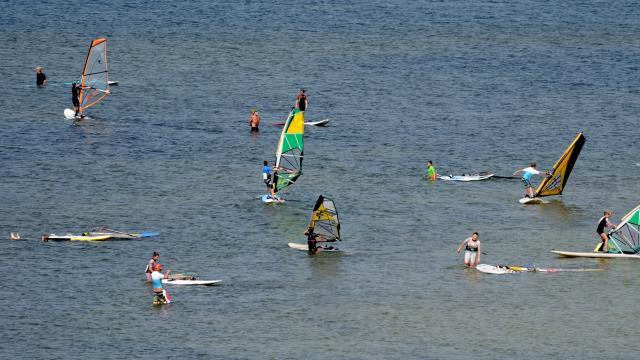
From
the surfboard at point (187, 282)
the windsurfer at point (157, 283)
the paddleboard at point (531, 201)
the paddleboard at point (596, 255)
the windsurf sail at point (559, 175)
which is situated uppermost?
the windsurf sail at point (559, 175)

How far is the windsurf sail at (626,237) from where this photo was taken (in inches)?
2849

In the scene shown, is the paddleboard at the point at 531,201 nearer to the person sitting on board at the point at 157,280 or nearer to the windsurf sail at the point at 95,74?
the person sitting on board at the point at 157,280

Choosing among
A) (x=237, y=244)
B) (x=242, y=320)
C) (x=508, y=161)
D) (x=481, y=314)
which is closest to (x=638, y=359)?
(x=481, y=314)

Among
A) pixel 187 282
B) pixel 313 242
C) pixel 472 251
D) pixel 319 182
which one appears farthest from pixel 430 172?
pixel 187 282

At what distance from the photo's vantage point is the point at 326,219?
73.9 m

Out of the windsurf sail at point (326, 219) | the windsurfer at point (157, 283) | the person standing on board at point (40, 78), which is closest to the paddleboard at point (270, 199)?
the windsurf sail at point (326, 219)

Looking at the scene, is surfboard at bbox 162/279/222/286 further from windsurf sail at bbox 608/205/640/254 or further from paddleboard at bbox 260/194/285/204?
windsurf sail at bbox 608/205/640/254

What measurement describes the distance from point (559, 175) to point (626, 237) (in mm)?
11726

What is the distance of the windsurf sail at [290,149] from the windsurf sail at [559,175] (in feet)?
48.8

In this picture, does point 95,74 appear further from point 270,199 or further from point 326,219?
point 326,219

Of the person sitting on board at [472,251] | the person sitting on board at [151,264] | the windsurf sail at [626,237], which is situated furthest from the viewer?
the windsurf sail at [626,237]

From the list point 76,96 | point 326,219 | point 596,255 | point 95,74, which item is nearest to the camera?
point 596,255

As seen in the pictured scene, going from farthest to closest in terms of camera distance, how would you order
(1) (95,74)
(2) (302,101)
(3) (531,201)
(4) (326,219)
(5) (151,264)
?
(2) (302,101) < (1) (95,74) < (3) (531,201) < (4) (326,219) < (5) (151,264)

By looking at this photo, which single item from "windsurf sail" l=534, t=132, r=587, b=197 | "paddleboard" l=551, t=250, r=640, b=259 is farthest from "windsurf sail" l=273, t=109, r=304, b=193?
"paddleboard" l=551, t=250, r=640, b=259
